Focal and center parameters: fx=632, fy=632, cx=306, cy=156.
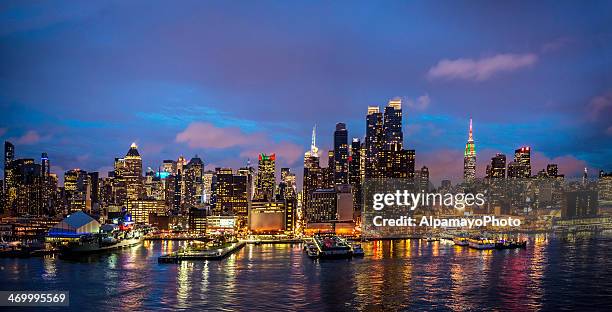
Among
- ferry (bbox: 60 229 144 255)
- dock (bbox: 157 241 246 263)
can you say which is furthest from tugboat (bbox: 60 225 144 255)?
dock (bbox: 157 241 246 263)

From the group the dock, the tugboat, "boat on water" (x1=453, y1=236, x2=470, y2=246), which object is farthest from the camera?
"boat on water" (x1=453, y1=236, x2=470, y2=246)

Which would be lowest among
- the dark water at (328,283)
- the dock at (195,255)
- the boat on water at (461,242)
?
the boat on water at (461,242)

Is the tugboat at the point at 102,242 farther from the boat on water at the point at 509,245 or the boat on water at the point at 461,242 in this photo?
the boat on water at the point at 509,245

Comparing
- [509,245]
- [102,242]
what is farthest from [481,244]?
[102,242]

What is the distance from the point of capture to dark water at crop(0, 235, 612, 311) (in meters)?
33.2

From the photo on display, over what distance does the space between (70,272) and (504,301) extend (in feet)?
110

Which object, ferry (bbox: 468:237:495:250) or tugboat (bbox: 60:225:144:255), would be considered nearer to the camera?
tugboat (bbox: 60:225:144:255)

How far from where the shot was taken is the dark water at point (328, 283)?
3325 cm

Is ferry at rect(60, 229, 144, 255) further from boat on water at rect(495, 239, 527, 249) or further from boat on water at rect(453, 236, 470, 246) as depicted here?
boat on water at rect(495, 239, 527, 249)

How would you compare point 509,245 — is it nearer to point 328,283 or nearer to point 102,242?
point 328,283

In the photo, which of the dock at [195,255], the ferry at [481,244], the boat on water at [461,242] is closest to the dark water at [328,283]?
the dock at [195,255]

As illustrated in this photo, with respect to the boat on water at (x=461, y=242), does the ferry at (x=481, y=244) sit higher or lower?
higher

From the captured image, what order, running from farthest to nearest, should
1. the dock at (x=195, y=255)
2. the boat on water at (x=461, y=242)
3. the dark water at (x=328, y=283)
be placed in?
the boat on water at (x=461, y=242) → the dock at (x=195, y=255) → the dark water at (x=328, y=283)

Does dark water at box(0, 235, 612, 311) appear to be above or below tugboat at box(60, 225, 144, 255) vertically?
above
